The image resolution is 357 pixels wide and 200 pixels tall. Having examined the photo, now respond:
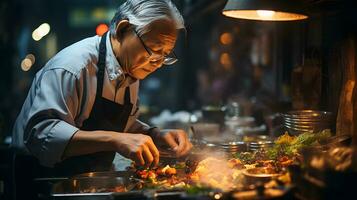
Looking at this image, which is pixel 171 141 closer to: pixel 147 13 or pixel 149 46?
pixel 149 46

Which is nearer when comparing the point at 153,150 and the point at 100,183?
the point at 153,150

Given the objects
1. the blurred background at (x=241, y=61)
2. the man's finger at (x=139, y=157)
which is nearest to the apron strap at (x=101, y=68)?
the man's finger at (x=139, y=157)

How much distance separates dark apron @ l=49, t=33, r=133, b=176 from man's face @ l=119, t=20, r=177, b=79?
262 mm

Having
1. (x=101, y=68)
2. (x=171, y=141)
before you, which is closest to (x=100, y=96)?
(x=101, y=68)

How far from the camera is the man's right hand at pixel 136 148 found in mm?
4243

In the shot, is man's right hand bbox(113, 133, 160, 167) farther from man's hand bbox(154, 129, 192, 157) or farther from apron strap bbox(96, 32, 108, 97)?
man's hand bbox(154, 129, 192, 157)

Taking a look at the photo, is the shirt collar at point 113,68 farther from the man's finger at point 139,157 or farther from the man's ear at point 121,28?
the man's finger at point 139,157

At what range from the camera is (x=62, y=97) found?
4508mm

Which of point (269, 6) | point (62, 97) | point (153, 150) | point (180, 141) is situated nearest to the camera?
point (153, 150)

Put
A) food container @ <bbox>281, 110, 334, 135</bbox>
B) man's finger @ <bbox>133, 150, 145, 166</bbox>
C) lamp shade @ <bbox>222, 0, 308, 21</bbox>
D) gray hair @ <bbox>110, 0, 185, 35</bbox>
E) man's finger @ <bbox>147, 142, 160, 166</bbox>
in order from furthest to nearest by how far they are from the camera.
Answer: food container @ <bbox>281, 110, 334, 135</bbox>
gray hair @ <bbox>110, 0, 185, 35</bbox>
lamp shade @ <bbox>222, 0, 308, 21</bbox>
man's finger @ <bbox>147, 142, 160, 166</bbox>
man's finger @ <bbox>133, 150, 145, 166</bbox>

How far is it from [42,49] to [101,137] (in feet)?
80.8

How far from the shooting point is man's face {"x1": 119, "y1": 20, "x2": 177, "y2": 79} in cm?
477

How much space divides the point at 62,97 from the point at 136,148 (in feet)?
2.76

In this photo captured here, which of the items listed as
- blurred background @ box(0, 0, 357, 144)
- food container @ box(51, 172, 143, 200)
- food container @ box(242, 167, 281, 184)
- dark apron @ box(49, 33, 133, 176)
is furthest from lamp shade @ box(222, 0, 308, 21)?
food container @ box(51, 172, 143, 200)
